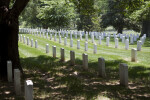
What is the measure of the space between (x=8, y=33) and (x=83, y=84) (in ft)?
11.0

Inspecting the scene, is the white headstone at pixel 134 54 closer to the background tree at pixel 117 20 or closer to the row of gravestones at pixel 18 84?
the row of gravestones at pixel 18 84

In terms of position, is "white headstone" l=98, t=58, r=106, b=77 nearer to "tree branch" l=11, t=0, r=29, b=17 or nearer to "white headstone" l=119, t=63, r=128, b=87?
"white headstone" l=119, t=63, r=128, b=87

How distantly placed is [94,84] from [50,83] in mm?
1583

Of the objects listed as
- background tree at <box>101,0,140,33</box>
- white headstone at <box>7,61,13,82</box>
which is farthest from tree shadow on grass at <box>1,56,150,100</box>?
background tree at <box>101,0,140,33</box>

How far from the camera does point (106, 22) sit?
43.4 meters

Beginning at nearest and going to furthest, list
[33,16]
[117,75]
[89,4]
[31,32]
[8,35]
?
[8,35]
[117,75]
[89,4]
[31,32]
[33,16]

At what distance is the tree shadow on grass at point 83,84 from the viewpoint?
6.50 meters

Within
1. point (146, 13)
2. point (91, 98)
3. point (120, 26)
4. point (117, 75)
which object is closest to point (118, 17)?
point (120, 26)

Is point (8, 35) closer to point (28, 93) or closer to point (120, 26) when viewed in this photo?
point (28, 93)

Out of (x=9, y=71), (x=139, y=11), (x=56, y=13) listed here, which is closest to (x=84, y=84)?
(x=9, y=71)

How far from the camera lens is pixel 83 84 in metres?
7.76

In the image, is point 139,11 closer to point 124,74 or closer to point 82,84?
point 124,74

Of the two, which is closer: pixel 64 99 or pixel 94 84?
pixel 64 99

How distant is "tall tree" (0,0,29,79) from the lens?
27.3ft
